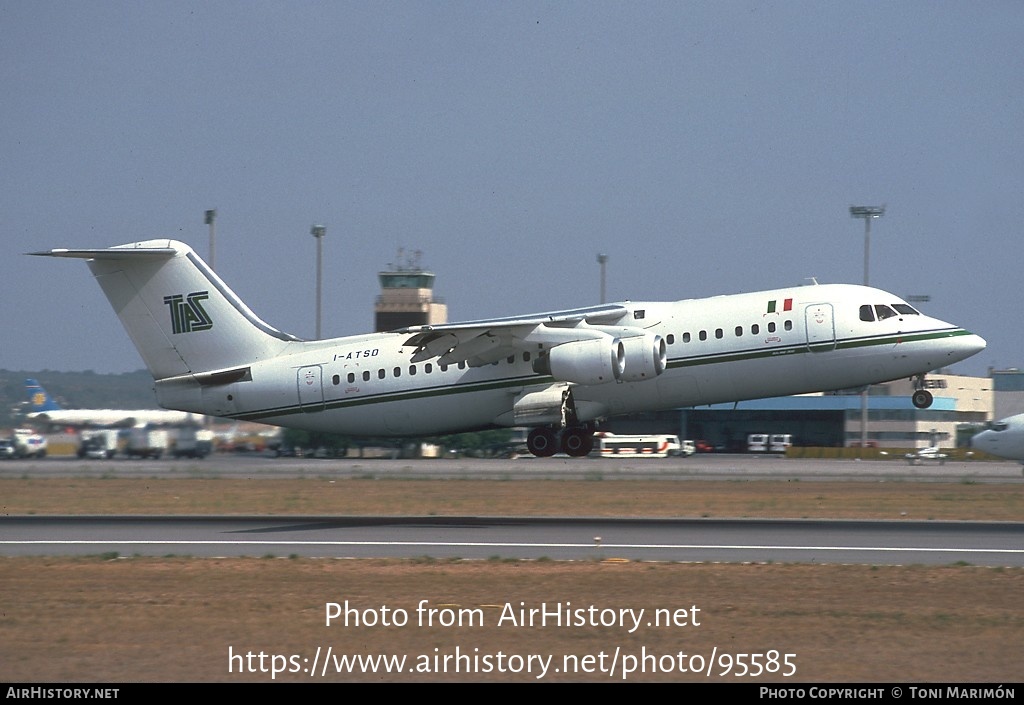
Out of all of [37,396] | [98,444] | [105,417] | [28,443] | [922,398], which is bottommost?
[28,443]

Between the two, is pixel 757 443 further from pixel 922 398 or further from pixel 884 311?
pixel 884 311

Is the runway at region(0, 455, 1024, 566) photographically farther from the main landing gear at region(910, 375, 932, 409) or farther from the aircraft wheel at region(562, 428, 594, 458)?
the main landing gear at region(910, 375, 932, 409)

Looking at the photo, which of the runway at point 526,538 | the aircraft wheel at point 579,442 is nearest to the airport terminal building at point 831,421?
the aircraft wheel at point 579,442

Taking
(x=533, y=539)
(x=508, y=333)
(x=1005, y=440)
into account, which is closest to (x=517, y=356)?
(x=508, y=333)

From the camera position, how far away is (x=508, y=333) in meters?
34.6

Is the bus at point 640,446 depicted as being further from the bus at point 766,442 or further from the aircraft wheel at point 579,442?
the aircraft wheel at point 579,442

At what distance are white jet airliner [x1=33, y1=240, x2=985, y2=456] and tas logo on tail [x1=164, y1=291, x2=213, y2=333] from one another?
3 centimetres

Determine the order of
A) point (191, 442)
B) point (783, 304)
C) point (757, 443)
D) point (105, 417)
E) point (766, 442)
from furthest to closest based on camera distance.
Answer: point (757, 443) → point (766, 442) → point (105, 417) → point (191, 442) → point (783, 304)

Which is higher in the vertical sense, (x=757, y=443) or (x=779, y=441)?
(x=779, y=441)

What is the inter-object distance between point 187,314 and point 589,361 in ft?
42.7

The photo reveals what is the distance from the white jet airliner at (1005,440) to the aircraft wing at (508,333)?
2057cm
